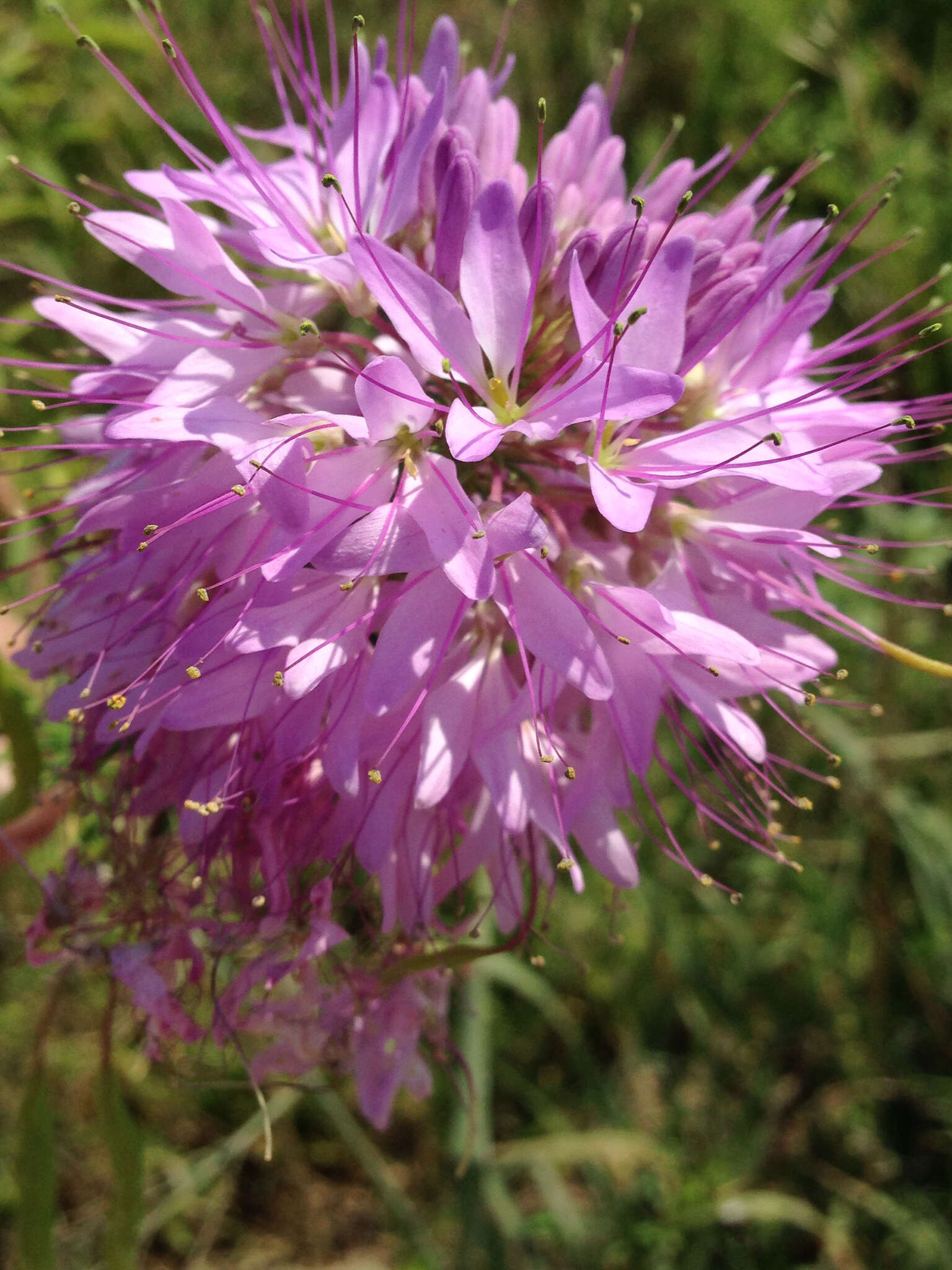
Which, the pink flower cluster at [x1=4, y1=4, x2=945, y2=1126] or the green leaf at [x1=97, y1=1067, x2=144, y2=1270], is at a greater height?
the pink flower cluster at [x1=4, y1=4, x2=945, y2=1126]

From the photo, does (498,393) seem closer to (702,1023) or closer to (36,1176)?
(36,1176)

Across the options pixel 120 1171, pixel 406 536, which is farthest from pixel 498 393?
pixel 120 1171

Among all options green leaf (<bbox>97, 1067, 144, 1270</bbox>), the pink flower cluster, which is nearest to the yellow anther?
the pink flower cluster

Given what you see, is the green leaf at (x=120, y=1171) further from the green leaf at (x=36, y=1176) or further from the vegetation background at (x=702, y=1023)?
the vegetation background at (x=702, y=1023)

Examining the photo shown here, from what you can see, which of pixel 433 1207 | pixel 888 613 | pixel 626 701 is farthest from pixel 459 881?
pixel 433 1207

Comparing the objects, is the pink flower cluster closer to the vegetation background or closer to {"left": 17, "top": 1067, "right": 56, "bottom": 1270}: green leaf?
{"left": 17, "top": 1067, "right": 56, "bottom": 1270}: green leaf

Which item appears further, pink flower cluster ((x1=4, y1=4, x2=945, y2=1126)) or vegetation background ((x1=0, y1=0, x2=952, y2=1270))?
vegetation background ((x1=0, y1=0, x2=952, y2=1270))
